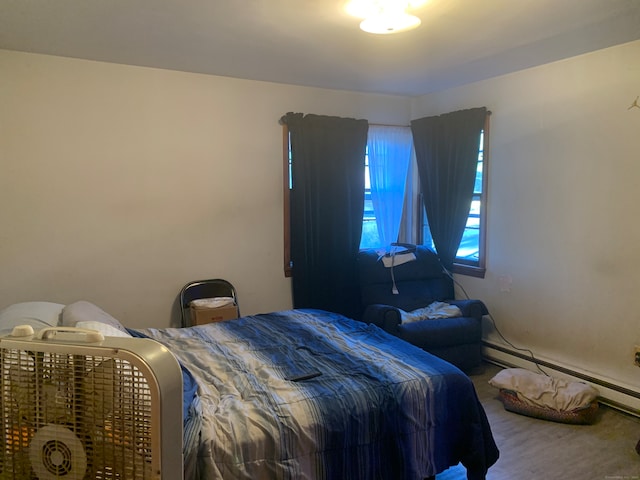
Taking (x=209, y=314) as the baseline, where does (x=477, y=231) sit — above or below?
above

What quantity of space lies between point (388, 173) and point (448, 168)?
624mm

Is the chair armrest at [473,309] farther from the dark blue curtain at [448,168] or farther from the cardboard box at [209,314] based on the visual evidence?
the cardboard box at [209,314]

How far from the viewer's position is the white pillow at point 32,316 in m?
2.31

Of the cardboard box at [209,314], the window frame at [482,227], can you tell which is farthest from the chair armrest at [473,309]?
the cardboard box at [209,314]

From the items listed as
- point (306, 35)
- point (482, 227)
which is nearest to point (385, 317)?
point (482, 227)

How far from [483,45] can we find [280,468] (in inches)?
108

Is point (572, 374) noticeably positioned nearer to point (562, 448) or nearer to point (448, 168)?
point (562, 448)

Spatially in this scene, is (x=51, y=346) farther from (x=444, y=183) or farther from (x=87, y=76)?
(x=444, y=183)

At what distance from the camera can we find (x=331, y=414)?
6.20 feet

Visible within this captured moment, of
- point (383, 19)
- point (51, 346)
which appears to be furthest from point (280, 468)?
point (383, 19)

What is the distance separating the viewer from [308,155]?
415 cm

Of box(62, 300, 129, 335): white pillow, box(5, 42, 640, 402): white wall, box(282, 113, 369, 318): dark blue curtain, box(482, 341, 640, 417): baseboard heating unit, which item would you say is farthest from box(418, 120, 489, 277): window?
box(62, 300, 129, 335): white pillow

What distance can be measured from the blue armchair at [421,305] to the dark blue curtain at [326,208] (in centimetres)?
24

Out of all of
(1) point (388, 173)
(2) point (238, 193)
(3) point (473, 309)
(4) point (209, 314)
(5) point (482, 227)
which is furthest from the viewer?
(1) point (388, 173)
